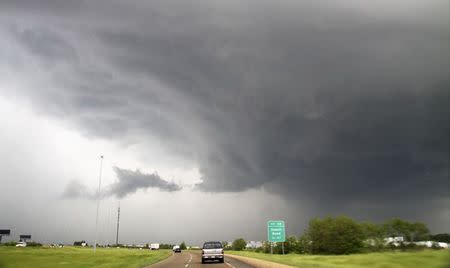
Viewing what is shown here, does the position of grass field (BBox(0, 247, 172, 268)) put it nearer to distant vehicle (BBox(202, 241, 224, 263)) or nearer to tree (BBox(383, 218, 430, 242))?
distant vehicle (BBox(202, 241, 224, 263))

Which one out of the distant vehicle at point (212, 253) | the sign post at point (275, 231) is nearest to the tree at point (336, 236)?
the sign post at point (275, 231)

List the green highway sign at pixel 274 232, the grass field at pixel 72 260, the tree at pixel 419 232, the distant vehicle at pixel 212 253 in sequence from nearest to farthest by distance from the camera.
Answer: the grass field at pixel 72 260 < the distant vehicle at pixel 212 253 < the green highway sign at pixel 274 232 < the tree at pixel 419 232

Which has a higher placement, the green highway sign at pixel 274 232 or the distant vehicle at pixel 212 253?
the green highway sign at pixel 274 232

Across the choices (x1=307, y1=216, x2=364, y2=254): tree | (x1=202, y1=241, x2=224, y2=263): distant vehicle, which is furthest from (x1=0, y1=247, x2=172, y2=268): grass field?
(x1=307, y1=216, x2=364, y2=254): tree

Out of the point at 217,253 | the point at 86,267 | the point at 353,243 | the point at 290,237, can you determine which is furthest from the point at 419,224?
the point at 86,267

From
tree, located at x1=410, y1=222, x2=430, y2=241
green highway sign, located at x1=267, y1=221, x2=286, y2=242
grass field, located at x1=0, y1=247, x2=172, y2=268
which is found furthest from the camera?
tree, located at x1=410, y1=222, x2=430, y2=241

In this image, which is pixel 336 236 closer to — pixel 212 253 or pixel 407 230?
pixel 407 230

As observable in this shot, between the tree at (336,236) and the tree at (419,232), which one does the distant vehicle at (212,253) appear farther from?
the tree at (419,232)

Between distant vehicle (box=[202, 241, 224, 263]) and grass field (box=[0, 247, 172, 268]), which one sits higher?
distant vehicle (box=[202, 241, 224, 263])

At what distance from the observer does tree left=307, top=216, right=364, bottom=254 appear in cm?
13038

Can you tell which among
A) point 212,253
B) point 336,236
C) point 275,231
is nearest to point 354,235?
point 336,236

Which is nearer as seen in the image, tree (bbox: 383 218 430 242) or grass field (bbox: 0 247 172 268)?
grass field (bbox: 0 247 172 268)

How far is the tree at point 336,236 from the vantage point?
130 meters

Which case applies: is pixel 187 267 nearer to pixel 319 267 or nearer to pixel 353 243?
pixel 319 267
